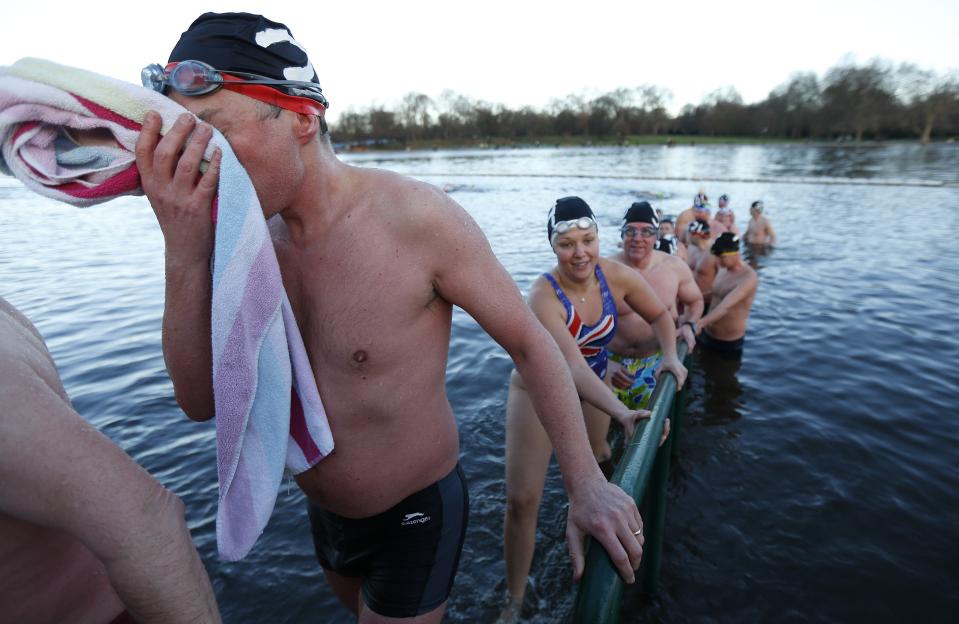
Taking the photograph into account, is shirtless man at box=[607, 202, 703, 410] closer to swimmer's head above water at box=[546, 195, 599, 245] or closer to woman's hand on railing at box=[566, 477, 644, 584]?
swimmer's head above water at box=[546, 195, 599, 245]

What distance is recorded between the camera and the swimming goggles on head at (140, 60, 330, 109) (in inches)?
52.9

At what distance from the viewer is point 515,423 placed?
3121 millimetres

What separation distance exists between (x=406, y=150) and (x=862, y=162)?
6040 cm

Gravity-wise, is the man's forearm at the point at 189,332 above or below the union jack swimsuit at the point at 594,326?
above

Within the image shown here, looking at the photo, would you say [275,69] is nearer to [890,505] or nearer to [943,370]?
[890,505]

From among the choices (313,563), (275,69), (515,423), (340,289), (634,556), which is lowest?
(313,563)

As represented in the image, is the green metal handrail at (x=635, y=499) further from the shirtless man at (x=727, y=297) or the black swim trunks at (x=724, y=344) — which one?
the black swim trunks at (x=724, y=344)

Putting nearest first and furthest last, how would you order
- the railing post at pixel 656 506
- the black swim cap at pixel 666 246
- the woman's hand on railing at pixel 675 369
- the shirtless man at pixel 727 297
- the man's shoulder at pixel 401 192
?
the man's shoulder at pixel 401 192, the railing post at pixel 656 506, the woman's hand on railing at pixel 675 369, the shirtless man at pixel 727 297, the black swim cap at pixel 666 246

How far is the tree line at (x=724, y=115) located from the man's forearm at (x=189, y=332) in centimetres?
8648

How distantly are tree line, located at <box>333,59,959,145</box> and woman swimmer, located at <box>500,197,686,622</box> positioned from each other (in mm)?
83666

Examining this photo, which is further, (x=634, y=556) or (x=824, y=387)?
(x=824, y=387)

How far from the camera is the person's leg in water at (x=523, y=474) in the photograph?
3029mm

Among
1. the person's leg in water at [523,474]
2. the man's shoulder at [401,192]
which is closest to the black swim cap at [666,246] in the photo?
the person's leg in water at [523,474]

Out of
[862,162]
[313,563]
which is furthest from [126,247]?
[862,162]
